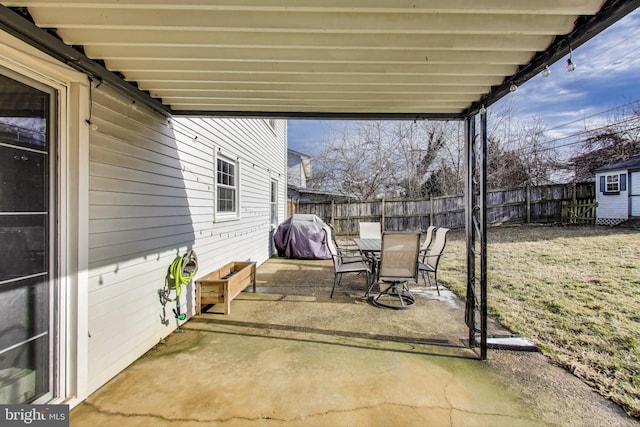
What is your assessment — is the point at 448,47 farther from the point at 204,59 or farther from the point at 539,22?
the point at 204,59

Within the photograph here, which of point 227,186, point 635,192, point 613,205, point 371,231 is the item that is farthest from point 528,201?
point 227,186

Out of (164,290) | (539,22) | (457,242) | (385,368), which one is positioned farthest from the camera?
(457,242)

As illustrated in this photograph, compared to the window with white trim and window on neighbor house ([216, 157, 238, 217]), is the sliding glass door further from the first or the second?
the window with white trim

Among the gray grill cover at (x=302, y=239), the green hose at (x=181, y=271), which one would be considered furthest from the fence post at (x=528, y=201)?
the green hose at (x=181, y=271)

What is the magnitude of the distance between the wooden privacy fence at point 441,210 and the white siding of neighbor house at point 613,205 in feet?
3.41

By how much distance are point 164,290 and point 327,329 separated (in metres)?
1.87

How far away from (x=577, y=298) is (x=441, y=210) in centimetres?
819

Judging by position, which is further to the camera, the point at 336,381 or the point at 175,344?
the point at 175,344

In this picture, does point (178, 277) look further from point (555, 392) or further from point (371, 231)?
point (371, 231)

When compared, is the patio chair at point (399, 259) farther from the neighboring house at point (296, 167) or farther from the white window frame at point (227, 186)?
the neighboring house at point (296, 167)

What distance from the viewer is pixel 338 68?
7.17 feet

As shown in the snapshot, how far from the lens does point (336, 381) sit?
231cm

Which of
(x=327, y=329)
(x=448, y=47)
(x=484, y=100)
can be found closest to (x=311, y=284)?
(x=327, y=329)

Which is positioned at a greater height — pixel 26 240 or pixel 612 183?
pixel 612 183
